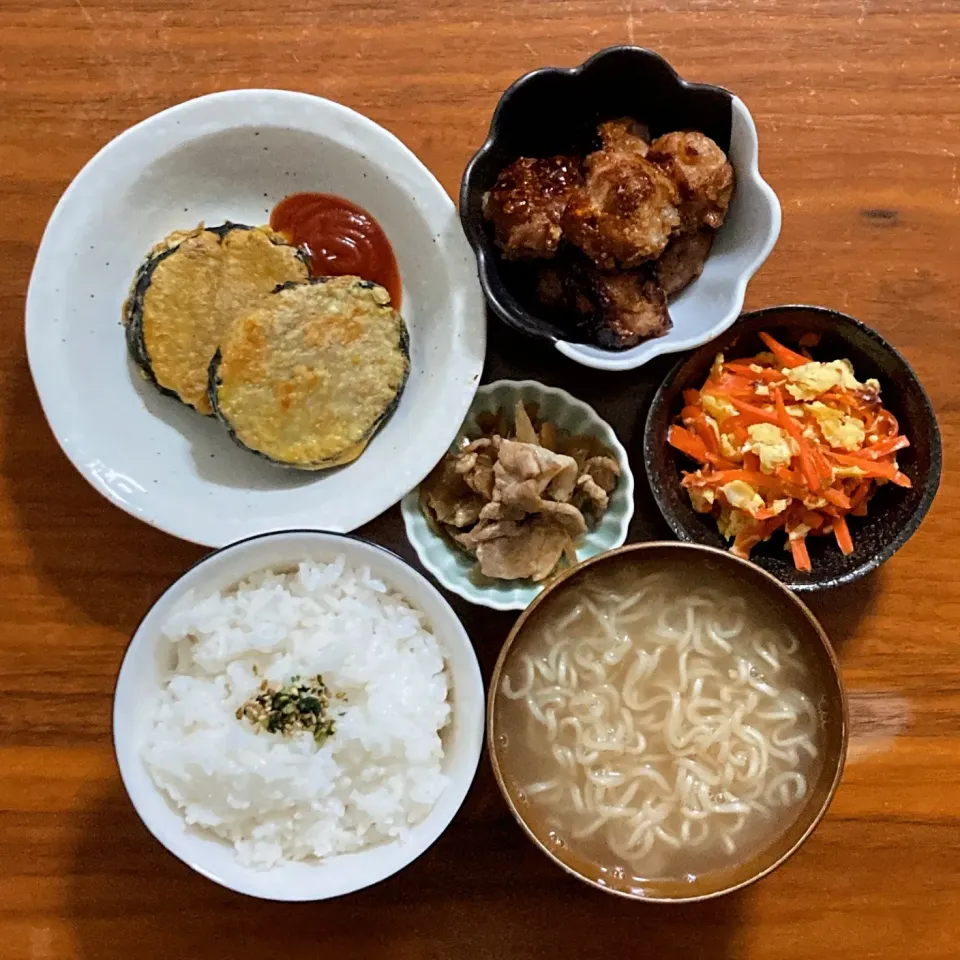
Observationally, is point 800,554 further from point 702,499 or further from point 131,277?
point 131,277

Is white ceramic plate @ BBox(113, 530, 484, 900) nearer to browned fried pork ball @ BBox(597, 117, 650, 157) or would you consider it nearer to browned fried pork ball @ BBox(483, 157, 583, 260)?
browned fried pork ball @ BBox(483, 157, 583, 260)

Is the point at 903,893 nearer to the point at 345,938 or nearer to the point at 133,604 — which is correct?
the point at 345,938

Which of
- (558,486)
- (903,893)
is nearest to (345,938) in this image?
(558,486)

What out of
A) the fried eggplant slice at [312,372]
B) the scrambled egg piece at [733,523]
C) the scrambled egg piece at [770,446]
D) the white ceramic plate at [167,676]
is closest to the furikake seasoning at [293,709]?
the white ceramic plate at [167,676]

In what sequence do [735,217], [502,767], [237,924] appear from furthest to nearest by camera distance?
1. [237,924]
2. [735,217]
3. [502,767]

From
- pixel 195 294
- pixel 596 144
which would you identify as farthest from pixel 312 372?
pixel 596 144

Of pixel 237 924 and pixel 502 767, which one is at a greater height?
pixel 502 767

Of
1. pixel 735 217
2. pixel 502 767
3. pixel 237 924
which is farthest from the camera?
pixel 237 924
